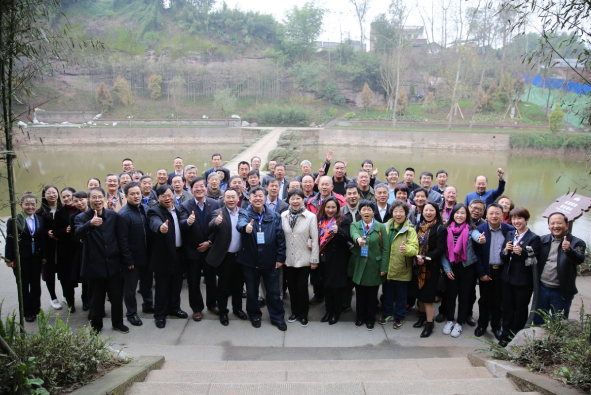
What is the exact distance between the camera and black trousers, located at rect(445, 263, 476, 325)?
4.39 meters

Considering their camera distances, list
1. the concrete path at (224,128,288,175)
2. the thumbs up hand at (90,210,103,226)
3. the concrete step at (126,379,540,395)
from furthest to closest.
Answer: the concrete path at (224,128,288,175) → the thumbs up hand at (90,210,103,226) → the concrete step at (126,379,540,395)

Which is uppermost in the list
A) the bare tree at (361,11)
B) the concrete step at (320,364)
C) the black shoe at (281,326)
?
the bare tree at (361,11)

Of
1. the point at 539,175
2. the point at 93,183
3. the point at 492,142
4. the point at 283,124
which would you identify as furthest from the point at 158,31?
the point at 93,183

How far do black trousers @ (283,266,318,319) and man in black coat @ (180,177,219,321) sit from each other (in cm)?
88

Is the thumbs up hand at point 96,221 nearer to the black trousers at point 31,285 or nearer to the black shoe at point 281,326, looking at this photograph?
the black trousers at point 31,285

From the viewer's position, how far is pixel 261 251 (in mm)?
4316

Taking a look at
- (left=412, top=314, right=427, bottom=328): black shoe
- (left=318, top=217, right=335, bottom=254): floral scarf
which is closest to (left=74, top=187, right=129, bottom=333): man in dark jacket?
(left=318, top=217, right=335, bottom=254): floral scarf

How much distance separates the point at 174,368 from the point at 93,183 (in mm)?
2953

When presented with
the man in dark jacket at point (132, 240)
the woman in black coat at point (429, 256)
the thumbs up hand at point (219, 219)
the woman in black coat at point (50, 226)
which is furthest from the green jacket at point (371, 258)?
the woman in black coat at point (50, 226)

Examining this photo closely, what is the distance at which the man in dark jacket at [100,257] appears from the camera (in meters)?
4.04

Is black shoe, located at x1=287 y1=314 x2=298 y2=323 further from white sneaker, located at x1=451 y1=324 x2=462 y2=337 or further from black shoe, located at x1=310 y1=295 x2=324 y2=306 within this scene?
white sneaker, located at x1=451 y1=324 x2=462 y2=337

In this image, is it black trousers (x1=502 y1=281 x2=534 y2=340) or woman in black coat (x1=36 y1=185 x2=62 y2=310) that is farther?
woman in black coat (x1=36 y1=185 x2=62 y2=310)

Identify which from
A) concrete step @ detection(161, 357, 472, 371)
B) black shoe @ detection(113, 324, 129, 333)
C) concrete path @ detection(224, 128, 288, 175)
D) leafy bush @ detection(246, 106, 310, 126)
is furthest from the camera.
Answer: leafy bush @ detection(246, 106, 310, 126)

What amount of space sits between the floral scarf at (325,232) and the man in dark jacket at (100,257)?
80.9 inches
